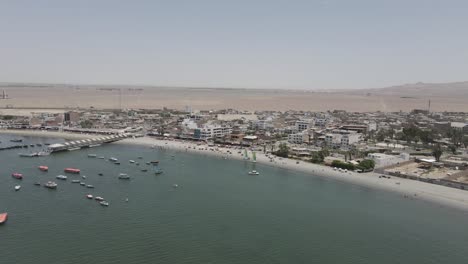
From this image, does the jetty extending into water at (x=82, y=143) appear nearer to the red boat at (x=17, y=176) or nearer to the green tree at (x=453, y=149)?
the red boat at (x=17, y=176)

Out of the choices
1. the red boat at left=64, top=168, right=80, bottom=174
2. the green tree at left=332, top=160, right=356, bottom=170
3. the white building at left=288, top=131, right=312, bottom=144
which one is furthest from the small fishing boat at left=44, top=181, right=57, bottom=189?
the white building at left=288, top=131, right=312, bottom=144

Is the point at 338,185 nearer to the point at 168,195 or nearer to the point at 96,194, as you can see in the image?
the point at 168,195

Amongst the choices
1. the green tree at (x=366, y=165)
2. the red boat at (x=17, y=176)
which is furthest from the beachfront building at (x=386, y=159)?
the red boat at (x=17, y=176)

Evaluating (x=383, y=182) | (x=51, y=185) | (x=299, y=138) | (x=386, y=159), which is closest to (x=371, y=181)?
(x=383, y=182)

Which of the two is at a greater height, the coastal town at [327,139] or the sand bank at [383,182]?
the coastal town at [327,139]

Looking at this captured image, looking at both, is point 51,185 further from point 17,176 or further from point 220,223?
point 220,223

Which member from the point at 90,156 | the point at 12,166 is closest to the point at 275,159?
the point at 90,156
